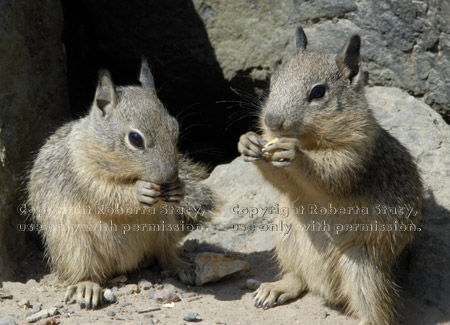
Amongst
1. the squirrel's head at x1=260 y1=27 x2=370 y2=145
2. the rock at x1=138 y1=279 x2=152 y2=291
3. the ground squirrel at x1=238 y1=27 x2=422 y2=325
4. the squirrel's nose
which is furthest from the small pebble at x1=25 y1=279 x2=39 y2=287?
the squirrel's nose

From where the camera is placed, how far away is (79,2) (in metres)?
8.34

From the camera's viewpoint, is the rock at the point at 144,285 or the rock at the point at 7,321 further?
the rock at the point at 144,285

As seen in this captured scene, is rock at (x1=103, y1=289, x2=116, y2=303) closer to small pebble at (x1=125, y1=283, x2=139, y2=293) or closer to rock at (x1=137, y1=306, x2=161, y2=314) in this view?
small pebble at (x1=125, y1=283, x2=139, y2=293)

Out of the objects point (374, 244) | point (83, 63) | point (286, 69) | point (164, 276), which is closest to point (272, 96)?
point (286, 69)

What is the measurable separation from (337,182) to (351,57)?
3.63ft

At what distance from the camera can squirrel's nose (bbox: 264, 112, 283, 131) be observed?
4809 mm

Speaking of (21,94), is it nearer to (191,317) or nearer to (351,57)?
(191,317)

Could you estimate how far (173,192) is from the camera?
5.06 m

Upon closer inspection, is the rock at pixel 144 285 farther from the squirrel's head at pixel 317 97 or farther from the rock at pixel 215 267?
the squirrel's head at pixel 317 97

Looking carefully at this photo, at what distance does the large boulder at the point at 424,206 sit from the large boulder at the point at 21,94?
6.04ft

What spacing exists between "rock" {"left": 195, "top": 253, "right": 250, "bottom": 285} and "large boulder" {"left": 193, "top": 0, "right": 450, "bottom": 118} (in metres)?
2.48

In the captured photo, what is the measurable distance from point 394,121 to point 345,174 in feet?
6.99

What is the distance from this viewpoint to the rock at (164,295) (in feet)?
17.9

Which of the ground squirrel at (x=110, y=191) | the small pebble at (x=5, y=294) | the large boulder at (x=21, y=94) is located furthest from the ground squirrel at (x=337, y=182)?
the large boulder at (x=21, y=94)
